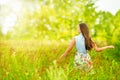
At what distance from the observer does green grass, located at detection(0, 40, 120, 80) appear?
15.5 feet

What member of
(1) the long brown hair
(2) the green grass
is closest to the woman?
(1) the long brown hair

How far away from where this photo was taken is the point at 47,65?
23.2 feet

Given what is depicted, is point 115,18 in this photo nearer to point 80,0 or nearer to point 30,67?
point 80,0

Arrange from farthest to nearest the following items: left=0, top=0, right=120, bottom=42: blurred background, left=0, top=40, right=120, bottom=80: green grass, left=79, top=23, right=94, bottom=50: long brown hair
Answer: left=0, top=0, right=120, bottom=42: blurred background → left=79, top=23, right=94, bottom=50: long brown hair → left=0, top=40, right=120, bottom=80: green grass

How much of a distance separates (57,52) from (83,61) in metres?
2.11

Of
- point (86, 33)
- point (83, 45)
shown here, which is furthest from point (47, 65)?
point (86, 33)

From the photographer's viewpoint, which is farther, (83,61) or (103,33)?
(103,33)

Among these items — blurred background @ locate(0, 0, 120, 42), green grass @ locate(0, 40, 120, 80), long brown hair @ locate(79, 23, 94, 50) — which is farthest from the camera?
blurred background @ locate(0, 0, 120, 42)

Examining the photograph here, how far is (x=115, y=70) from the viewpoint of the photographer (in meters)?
6.51

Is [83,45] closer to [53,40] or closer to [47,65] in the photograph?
[47,65]

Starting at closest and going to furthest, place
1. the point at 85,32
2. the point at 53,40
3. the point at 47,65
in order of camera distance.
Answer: the point at 85,32, the point at 47,65, the point at 53,40

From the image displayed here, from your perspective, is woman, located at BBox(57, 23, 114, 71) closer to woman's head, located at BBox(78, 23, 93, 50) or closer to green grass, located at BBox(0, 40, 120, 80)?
woman's head, located at BBox(78, 23, 93, 50)

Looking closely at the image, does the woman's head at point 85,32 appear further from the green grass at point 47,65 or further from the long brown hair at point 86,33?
the green grass at point 47,65

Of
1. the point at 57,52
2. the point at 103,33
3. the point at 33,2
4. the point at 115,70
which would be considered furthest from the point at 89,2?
the point at 115,70
